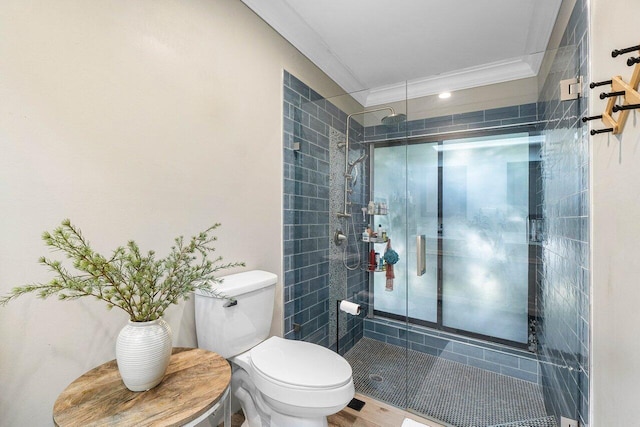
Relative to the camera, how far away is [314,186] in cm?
227

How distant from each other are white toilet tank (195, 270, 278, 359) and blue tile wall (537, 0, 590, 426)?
5.00ft

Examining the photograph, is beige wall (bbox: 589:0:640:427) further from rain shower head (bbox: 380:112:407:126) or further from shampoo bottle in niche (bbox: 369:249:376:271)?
shampoo bottle in niche (bbox: 369:249:376:271)

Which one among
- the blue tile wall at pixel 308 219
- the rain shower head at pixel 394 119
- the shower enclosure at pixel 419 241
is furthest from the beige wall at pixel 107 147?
the rain shower head at pixel 394 119

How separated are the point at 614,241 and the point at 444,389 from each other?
1679 millimetres

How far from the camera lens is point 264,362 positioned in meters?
1.38

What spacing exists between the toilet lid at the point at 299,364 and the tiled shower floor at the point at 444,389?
0.83 m

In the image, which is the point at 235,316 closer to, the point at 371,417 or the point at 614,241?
the point at 371,417

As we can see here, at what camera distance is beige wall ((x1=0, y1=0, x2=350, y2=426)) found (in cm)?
90

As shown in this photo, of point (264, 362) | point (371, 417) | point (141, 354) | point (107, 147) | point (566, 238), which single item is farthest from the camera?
point (371, 417)

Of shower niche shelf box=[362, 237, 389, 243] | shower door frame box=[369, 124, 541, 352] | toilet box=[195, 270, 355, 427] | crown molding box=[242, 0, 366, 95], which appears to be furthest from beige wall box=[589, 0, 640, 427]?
crown molding box=[242, 0, 366, 95]

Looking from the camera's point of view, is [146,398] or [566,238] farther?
[566,238]

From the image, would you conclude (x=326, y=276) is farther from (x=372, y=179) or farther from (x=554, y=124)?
(x=554, y=124)

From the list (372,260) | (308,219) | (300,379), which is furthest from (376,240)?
(300,379)

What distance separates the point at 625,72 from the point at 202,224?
1.76 metres
